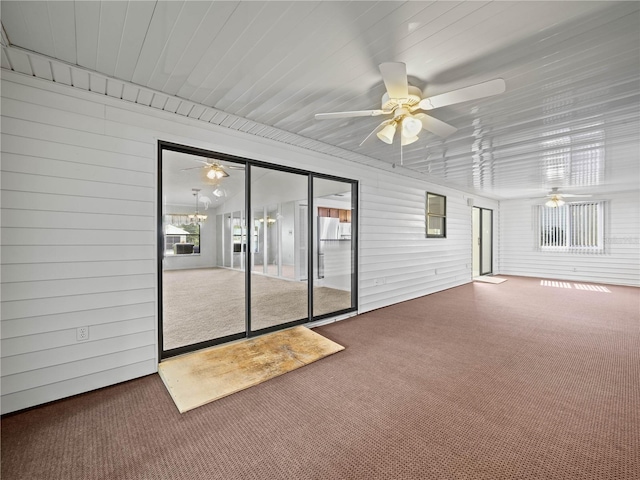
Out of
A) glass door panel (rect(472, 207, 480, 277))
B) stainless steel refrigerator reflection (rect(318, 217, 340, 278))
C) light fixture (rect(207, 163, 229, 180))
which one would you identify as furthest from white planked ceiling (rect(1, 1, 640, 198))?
glass door panel (rect(472, 207, 480, 277))

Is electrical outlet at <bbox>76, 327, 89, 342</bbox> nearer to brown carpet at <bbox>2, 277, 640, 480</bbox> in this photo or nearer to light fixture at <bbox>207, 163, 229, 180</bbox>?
brown carpet at <bbox>2, 277, 640, 480</bbox>

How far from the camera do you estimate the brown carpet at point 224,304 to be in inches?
145

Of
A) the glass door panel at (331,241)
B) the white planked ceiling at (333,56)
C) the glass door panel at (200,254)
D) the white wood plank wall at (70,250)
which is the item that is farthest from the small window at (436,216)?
the white wood plank wall at (70,250)

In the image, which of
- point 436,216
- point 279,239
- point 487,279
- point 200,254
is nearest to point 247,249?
point 279,239

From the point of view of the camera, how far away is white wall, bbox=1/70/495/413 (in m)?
2.14

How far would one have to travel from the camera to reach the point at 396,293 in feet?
18.1

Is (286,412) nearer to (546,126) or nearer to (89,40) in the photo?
(89,40)

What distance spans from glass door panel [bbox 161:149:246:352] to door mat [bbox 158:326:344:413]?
0.29 meters

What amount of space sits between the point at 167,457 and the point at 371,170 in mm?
4604

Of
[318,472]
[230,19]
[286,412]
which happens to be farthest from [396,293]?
[230,19]

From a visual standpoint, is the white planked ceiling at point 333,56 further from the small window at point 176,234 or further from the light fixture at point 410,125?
the small window at point 176,234

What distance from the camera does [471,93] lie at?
1.87 m

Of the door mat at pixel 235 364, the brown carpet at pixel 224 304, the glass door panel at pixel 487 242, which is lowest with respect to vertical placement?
the door mat at pixel 235 364

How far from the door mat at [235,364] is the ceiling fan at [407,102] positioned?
94.9 inches
